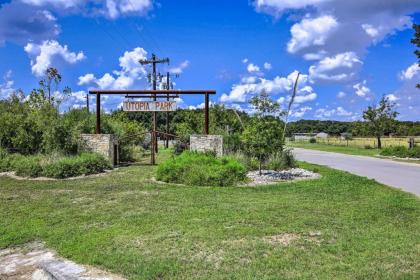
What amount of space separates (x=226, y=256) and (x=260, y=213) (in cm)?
288

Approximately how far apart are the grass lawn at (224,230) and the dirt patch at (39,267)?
0.19 m

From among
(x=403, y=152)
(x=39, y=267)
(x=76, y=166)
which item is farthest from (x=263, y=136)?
(x=403, y=152)

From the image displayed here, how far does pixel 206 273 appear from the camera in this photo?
5.33 meters

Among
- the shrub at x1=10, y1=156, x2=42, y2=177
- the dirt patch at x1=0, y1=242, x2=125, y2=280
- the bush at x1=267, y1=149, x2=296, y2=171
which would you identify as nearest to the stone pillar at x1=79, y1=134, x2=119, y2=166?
the shrub at x1=10, y1=156, x2=42, y2=177

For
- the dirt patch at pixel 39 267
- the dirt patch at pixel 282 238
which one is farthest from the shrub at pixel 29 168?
the dirt patch at pixel 282 238

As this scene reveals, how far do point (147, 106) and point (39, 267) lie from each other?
15206 mm

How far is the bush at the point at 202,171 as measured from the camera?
44.3 ft

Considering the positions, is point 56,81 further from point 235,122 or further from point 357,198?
point 357,198

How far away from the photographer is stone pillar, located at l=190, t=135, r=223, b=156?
18.5 m

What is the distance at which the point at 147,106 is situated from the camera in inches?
814

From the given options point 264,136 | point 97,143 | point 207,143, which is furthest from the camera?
point 97,143

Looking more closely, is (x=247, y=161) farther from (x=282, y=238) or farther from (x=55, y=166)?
(x=282, y=238)

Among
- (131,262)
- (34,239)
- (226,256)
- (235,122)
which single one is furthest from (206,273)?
(235,122)

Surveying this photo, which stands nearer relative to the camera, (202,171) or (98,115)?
(202,171)
